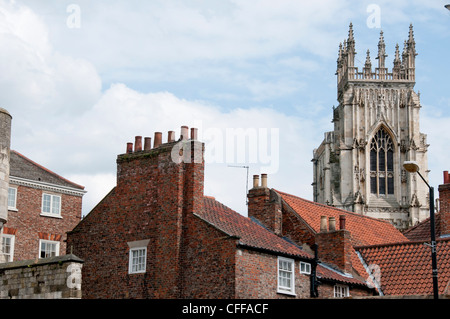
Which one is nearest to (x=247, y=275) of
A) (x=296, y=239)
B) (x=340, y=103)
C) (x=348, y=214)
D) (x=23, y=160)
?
(x=296, y=239)

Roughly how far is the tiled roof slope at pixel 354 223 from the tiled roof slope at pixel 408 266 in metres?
2.78

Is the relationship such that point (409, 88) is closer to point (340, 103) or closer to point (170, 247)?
point (340, 103)

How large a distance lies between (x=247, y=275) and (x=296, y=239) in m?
8.70

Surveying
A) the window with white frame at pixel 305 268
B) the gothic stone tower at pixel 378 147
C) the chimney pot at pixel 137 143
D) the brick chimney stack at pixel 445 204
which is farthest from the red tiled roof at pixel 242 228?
the gothic stone tower at pixel 378 147

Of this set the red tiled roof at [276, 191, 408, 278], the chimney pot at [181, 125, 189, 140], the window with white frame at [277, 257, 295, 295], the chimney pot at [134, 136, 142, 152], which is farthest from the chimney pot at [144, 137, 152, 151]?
the red tiled roof at [276, 191, 408, 278]

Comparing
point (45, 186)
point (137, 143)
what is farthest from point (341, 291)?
point (45, 186)

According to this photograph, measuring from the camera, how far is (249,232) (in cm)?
3338

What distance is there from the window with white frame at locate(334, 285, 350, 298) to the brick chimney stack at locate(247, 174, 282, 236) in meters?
4.20

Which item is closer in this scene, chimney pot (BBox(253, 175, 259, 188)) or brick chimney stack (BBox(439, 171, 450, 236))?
chimney pot (BBox(253, 175, 259, 188))

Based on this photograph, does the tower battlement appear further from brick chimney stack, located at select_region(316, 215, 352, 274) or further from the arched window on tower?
brick chimney stack, located at select_region(316, 215, 352, 274)

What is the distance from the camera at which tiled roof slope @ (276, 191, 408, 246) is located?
40.5m

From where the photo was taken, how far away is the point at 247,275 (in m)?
30.2

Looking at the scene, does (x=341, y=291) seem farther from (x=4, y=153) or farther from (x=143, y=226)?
(x=4, y=153)

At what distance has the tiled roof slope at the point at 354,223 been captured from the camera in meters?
40.5
